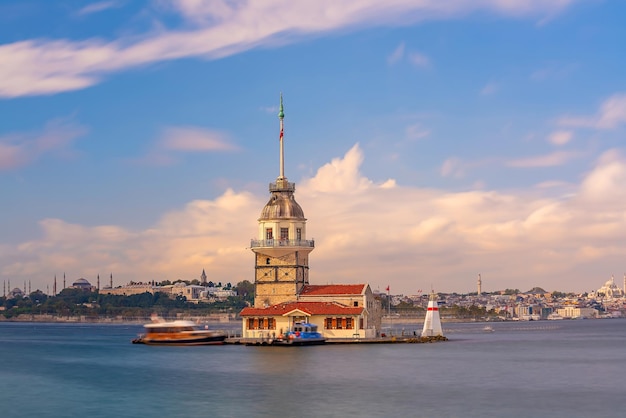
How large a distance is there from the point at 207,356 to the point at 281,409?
107 ft

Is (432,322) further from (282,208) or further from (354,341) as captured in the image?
(282,208)

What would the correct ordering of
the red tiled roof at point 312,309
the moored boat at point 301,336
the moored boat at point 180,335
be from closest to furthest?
the moored boat at point 301,336, the red tiled roof at point 312,309, the moored boat at point 180,335

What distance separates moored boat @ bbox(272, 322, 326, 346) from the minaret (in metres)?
4.25

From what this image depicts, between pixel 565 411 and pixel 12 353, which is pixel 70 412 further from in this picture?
pixel 12 353

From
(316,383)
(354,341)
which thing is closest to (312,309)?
(354,341)

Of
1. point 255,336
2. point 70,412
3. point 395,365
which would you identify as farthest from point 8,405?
point 255,336

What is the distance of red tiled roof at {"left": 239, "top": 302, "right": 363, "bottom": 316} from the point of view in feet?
289

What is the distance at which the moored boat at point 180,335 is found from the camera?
95500mm

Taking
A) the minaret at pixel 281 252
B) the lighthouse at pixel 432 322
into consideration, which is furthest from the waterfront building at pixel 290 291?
the lighthouse at pixel 432 322

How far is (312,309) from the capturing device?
8844 cm

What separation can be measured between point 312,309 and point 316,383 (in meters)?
31.1

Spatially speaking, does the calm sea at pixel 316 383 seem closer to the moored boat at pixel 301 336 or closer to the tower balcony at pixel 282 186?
the moored boat at pixel 301 336

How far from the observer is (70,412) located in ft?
159

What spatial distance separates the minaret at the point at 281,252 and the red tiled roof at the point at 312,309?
184 cm
